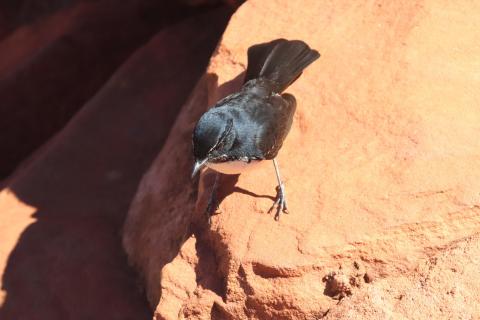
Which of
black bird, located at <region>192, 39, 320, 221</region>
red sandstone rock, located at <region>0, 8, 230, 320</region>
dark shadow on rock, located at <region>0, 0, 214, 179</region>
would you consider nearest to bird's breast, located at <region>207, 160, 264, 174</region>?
black bird, located at <region>192, 39, 320, 221</region>

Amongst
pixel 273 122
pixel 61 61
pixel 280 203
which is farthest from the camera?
pixel 61 61

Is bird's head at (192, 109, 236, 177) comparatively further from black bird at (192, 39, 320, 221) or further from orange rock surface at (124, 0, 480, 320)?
orange rock surface at (124, 0, 480, 320)

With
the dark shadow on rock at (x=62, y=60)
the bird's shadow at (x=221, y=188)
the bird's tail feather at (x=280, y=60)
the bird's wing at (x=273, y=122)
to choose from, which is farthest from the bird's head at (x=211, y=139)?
the dark shadow on rock at (x=62, y=60)

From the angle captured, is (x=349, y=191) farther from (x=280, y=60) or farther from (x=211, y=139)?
(x=280, y=60)

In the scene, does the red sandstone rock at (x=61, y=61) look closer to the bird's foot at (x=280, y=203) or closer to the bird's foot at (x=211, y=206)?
the bird's foot at (x=211, y=206)

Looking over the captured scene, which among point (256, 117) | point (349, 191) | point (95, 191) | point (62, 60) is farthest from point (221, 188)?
point (62, 60)
